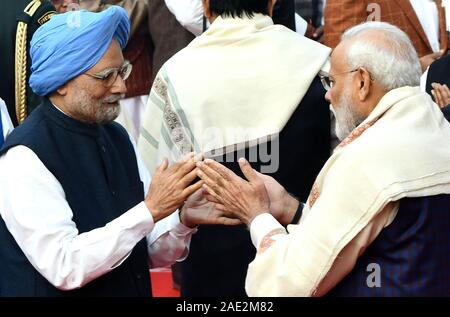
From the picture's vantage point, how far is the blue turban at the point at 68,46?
432 cm

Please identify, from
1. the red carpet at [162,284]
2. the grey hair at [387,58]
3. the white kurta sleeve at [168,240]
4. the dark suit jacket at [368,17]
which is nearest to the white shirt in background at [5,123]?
the white kurta sleeve at [168,240]

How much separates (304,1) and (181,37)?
0.92 m

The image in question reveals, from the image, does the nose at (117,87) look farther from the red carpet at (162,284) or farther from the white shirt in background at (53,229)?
the red carpet at (162,284)

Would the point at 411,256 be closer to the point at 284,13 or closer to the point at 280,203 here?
the point at 280,203

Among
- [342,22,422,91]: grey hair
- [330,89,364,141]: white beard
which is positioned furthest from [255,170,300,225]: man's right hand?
[342,22,422,91]: grey hair

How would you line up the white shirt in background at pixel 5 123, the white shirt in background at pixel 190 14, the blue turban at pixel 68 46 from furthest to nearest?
the white shirt in background at pixel 190 14 < the white shirt in background at pixel 5 123 < the blue turban at pixel 68 46

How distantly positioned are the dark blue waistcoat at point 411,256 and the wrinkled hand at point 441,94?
1.75 meters

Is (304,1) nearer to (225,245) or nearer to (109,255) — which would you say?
(225,245)

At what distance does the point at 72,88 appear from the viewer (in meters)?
4.35

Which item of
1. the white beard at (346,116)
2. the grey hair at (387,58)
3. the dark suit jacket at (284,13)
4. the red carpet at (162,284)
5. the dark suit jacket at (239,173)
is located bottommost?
the red carpet at (162,284)

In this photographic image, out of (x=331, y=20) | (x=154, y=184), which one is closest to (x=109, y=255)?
(x=154, y=184)

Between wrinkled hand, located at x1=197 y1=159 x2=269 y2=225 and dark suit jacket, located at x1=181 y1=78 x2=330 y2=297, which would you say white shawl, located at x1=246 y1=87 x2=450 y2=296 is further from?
dark suit jacket, located at x1=181 y1=78 x2=330 y2=297

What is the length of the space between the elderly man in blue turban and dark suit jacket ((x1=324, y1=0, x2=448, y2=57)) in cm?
212

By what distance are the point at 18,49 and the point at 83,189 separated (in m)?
1.59
